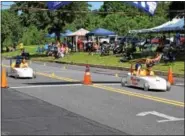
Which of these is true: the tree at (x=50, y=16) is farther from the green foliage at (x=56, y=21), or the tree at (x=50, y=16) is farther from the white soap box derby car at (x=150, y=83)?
the white soap box derby car at (x=150, y=83)

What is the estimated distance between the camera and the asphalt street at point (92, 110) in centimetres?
973

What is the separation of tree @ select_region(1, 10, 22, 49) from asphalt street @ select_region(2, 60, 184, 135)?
51155 mm

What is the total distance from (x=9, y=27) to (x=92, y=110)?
5912cm

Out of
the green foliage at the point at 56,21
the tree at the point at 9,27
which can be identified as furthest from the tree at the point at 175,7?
the tree at the point at 9,27

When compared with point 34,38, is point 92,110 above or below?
below

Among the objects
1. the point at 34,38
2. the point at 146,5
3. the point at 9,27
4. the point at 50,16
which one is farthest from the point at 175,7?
the point at 34,38

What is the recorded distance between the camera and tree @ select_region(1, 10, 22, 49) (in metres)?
68.4

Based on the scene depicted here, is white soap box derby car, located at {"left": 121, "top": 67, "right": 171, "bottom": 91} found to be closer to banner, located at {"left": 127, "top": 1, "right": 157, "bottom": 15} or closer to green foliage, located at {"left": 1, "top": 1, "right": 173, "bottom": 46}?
banner, located at {"left": 127, "top": 1, "right": 157, "bottom": 15}

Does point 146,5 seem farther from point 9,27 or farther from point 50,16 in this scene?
point 9,27

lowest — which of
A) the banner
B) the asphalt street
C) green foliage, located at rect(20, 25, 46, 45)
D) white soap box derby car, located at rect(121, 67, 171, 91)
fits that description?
the asphalt street

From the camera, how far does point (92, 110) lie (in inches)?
486

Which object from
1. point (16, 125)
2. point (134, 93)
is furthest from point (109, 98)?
point (16, 125)

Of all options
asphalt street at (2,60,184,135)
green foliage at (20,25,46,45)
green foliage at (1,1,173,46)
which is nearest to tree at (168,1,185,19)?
green foliage at (1,1,173,46)

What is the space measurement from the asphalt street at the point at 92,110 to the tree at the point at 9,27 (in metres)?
51.2
